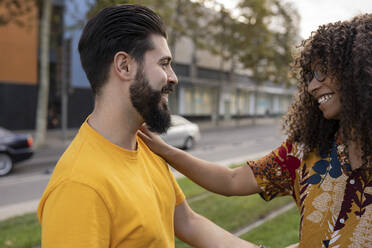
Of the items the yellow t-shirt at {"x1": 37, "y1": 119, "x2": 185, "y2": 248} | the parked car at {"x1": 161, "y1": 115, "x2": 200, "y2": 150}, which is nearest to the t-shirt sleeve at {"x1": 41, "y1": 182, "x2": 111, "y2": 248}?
the yellow t-shirt at {"x1": 37, "y1": 119, "x2": 185, "y2": 248}

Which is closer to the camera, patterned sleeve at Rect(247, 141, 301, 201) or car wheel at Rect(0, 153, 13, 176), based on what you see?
patterned sleeve at Rect(247, 141, 301, 201)

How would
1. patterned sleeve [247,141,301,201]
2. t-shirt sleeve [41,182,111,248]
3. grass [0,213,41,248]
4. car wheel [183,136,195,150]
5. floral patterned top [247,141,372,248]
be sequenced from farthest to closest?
car wheel [183,136,195,150]
grass [0,213,41,248]
patterned sleeve [247,141,301,201]
floral patterned top [247,141,372,248]
t-shirt sleeve [41,182,111,248]

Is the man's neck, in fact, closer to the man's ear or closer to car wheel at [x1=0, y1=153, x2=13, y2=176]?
the man's ear

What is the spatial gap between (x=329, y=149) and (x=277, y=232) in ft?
8.83

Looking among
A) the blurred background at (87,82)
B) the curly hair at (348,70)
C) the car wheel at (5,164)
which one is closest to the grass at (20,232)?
the blurred background at (87,82)

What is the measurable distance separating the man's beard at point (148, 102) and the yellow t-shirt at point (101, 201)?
17 cm

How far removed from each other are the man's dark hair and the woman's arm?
18.1 inches

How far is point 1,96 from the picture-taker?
59.6 feet

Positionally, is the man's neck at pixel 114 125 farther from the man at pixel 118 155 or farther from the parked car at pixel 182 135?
the parked car at pixel 182 135

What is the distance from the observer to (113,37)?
57.6 inches

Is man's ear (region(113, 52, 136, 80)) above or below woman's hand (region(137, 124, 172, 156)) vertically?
above

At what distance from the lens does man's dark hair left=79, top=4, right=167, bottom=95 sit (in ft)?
4.80

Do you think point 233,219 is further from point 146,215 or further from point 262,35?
point 262,35

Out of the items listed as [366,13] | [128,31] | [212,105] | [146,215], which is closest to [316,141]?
[366,13]
